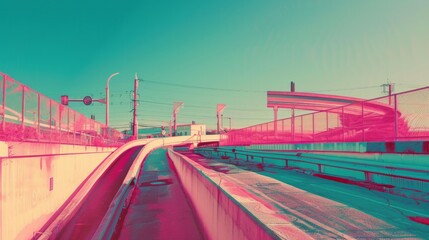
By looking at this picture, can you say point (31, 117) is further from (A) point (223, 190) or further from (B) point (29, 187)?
(A) point (223, 190)

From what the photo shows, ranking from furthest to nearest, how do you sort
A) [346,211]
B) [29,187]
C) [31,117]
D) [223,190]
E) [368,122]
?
[368,122] → [31,117] → [346,211] → [29,187] → [223,190]

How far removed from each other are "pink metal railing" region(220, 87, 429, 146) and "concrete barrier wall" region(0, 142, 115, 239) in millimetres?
12204

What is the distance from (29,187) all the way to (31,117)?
7.16 m

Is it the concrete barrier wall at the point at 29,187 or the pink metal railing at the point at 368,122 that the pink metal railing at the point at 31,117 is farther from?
the pink metal railing at the point at 368,122

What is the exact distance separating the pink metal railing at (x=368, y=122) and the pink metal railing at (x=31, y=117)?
13.7 metres

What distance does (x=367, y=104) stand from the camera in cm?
1888

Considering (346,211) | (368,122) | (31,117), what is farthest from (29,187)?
(368,122)

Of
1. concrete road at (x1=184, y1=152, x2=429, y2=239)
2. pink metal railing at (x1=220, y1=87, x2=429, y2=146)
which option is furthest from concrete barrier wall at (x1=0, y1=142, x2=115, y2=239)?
pink metal railing at (x1=220, y1=87, x2=429, y2=146)

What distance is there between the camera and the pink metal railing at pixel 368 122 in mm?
14016

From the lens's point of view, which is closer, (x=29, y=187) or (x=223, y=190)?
(x=223, y=190)

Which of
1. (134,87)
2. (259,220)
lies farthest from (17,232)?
(134,87)

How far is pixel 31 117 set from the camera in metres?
14.0

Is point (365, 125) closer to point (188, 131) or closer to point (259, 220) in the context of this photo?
point (259, 220)

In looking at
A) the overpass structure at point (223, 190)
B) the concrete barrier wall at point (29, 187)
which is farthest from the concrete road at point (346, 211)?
the concrete barrier wall at point (29, 187)
